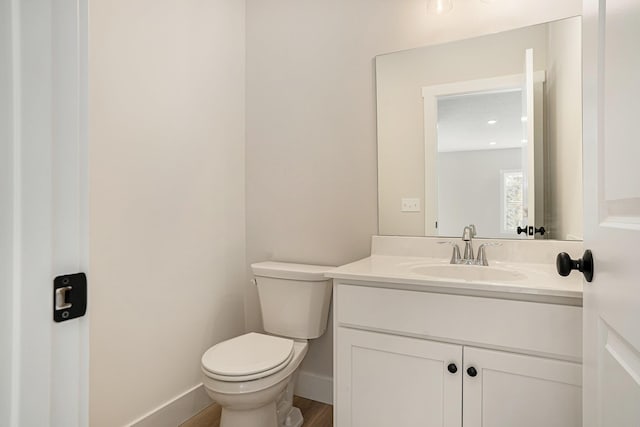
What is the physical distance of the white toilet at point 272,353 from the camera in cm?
143

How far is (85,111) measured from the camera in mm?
509

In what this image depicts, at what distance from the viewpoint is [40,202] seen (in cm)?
46

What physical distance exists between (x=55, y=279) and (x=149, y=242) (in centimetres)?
130

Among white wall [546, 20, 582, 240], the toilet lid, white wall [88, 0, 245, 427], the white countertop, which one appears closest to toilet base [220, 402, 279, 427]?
the toilet lid

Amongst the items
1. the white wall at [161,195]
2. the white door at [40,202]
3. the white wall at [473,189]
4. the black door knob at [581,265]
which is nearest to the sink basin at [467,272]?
Answer: the white wall at [473,189]

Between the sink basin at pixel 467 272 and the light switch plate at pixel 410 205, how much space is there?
1.11 feet

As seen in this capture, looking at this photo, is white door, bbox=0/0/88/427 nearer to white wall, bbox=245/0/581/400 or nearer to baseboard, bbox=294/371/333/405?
white wall, bbox=245/0/581/400

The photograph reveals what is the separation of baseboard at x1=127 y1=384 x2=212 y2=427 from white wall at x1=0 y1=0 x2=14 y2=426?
1441 mm

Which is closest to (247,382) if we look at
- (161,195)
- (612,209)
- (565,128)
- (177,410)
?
(177,410)

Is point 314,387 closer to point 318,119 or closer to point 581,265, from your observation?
point 318,119

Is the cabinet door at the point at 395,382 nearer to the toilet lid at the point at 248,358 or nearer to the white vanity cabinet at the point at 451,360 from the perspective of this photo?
the white vanity cabinet at the point at 451,360

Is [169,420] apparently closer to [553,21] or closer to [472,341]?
[472,341]

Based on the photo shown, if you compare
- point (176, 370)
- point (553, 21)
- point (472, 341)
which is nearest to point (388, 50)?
point (553, 21)

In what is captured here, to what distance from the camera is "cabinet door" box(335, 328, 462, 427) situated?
4.08 feet
